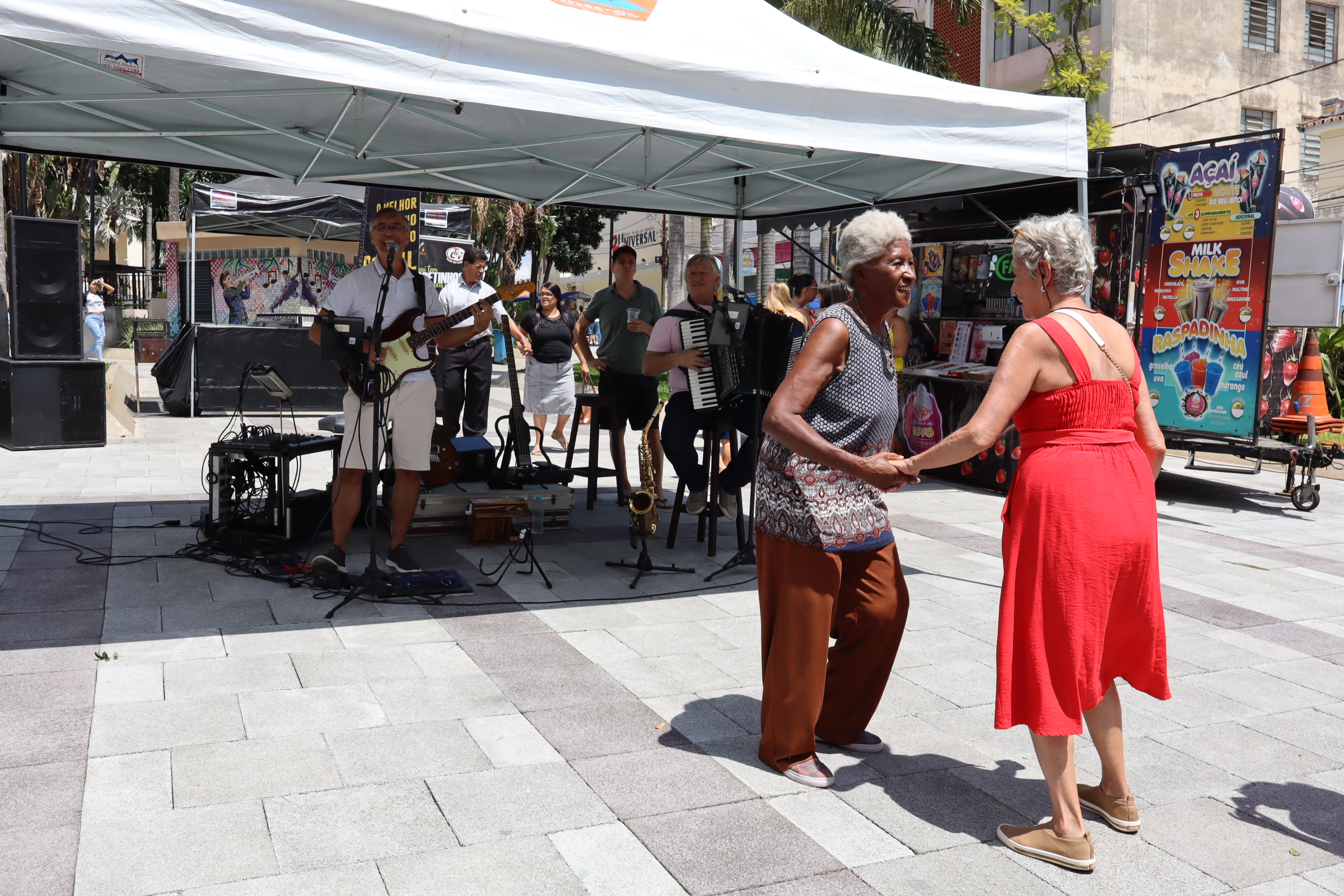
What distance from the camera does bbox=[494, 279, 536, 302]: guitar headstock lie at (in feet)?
19.1

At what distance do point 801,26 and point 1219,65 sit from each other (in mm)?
22370

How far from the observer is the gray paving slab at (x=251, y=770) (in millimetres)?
3123

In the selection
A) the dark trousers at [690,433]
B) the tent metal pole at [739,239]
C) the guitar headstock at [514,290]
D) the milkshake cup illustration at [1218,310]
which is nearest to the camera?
the guitar headstock at [514,290]

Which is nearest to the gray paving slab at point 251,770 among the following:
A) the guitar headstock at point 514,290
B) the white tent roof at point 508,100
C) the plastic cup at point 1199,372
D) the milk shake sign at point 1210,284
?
the white tent roof at point 508,100

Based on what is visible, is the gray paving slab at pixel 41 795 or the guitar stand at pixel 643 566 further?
the guitar stand at pixel 643 566

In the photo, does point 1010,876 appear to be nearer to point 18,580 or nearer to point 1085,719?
point 1085,719

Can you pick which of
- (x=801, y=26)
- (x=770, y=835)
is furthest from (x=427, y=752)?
(x=801, y=26)

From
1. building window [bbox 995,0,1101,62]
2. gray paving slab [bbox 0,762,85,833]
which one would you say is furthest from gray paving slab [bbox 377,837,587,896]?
building window [bbox 995,0,1101,62]

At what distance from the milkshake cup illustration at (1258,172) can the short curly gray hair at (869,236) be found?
22.8 ft

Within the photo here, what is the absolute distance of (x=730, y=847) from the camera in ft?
9.53

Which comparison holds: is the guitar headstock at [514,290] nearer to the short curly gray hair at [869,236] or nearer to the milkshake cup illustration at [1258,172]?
the short curly gray hair at [869,236]

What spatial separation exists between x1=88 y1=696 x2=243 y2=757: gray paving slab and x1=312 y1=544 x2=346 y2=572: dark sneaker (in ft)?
5.28

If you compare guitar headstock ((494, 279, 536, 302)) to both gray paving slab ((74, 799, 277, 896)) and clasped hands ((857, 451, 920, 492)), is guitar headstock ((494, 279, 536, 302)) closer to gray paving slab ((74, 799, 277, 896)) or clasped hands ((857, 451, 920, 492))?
clasped hands ((857, 451, 920, 492))

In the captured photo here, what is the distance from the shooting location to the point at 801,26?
572 centimetres
